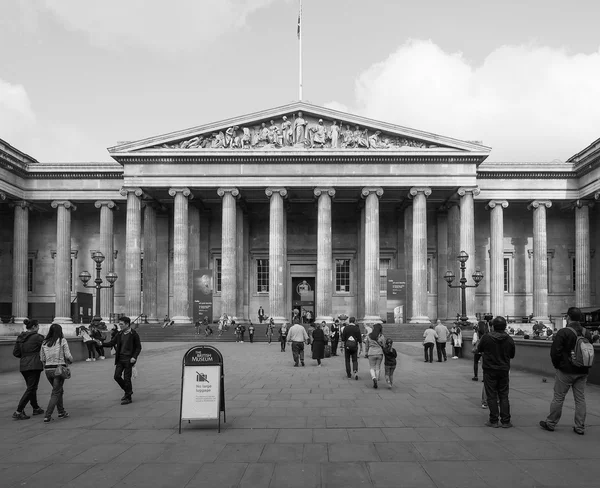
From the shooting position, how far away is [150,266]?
1742 inches

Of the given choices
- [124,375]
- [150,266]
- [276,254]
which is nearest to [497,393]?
[124,375]

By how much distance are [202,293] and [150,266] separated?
5.47 metres

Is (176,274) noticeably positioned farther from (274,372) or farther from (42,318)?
(274,372)

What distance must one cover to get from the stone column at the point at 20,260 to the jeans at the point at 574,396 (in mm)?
45204

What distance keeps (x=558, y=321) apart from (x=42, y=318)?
4192cm

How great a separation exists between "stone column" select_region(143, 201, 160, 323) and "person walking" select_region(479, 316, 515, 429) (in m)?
36.1

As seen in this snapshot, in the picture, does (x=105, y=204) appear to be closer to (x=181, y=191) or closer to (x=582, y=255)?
(x=181, y=191)

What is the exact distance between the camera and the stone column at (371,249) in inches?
1662

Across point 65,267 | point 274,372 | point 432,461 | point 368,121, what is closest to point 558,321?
point 368,121

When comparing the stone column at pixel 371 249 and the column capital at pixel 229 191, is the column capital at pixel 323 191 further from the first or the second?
the column capital at pixel 229 191

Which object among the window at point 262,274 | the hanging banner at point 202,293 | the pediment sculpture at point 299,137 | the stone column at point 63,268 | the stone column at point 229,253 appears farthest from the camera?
the window at point 262,274

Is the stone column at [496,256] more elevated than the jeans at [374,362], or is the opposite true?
the stone column at [496,256]

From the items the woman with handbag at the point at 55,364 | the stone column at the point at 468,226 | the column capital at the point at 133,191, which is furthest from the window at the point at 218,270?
the woman with handbag at the point at 55,364

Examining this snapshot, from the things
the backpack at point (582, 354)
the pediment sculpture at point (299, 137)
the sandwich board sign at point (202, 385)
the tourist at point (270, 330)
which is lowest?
the tourist at point (270, 330)
